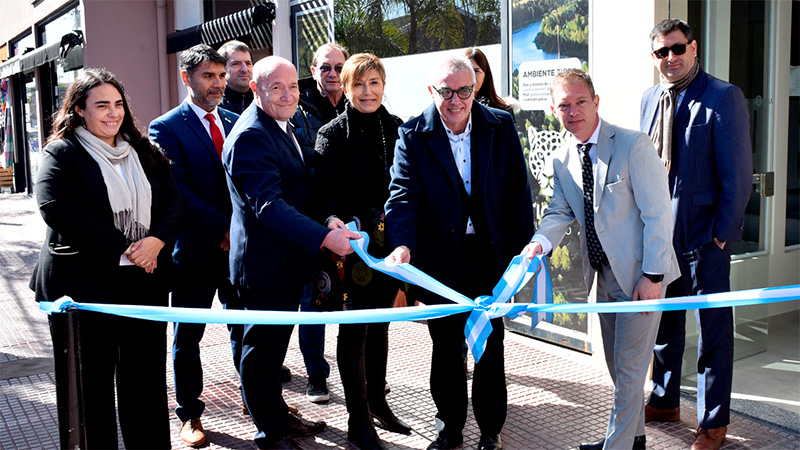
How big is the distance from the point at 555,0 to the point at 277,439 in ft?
11.4

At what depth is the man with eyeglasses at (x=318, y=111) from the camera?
4535 millimetres

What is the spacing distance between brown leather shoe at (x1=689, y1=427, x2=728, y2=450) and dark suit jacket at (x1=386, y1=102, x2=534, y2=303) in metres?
1.33

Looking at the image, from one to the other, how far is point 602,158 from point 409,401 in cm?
201

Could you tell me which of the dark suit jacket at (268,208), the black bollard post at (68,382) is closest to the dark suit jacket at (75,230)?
the black bollard post at (68,382)

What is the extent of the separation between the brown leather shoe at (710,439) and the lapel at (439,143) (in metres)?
1.80

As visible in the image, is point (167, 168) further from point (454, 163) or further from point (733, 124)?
point (733, 124)

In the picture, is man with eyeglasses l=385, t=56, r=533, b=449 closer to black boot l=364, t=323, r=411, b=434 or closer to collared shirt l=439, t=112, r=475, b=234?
collared shirt l=439, t=112, r=475, b=234

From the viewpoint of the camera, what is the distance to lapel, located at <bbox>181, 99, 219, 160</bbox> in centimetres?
420

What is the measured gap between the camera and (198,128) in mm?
4215

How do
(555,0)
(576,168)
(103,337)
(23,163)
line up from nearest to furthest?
(103,337), (576,168), (555,0), (23,163)

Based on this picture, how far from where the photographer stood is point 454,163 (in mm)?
3719

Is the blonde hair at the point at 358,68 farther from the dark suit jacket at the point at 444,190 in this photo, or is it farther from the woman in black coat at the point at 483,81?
the woman in black coat at the point at 483,81

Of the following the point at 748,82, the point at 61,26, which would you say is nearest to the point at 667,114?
the point at 748,82

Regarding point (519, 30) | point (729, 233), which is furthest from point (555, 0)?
point (729, 233)
